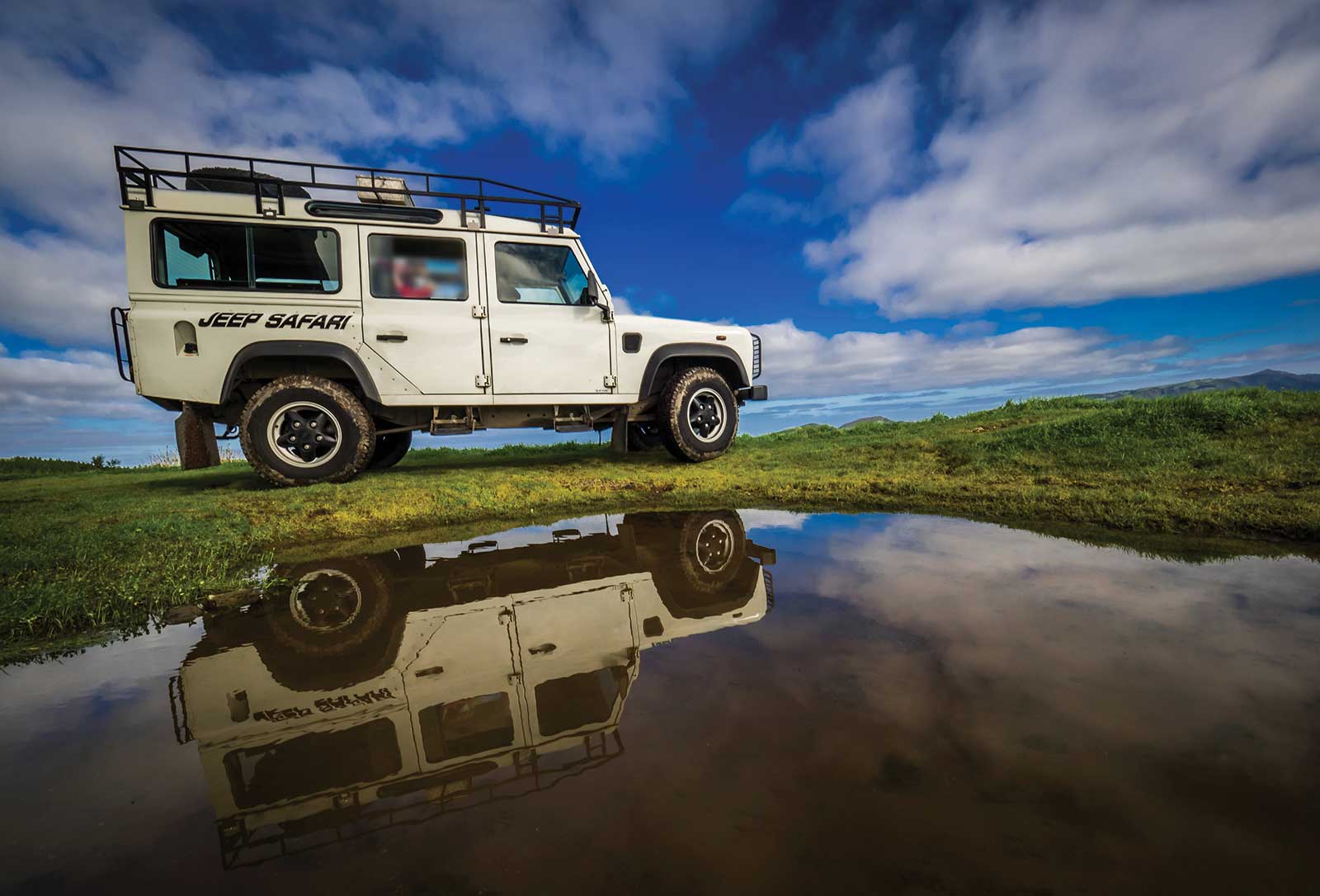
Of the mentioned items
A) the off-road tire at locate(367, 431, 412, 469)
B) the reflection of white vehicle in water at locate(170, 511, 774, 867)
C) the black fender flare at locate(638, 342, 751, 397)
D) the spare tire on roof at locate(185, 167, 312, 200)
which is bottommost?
the reflection of white vehicle in water at locate(170, 511, 774, 867)

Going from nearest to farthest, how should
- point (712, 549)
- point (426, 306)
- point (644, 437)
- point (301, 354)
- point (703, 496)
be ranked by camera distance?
point (712, 549)
point (703, 496)
point (301, 354)
point (426, 306)
point (644, 437)

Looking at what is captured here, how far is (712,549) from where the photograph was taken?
11.2 feet

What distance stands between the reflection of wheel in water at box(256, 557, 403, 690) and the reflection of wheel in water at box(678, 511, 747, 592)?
1.45 metres

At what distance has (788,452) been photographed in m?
7.05

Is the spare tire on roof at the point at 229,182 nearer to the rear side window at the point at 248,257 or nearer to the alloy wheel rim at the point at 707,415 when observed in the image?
the rear side window at the point at 248,257

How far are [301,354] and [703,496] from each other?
13.7 feet

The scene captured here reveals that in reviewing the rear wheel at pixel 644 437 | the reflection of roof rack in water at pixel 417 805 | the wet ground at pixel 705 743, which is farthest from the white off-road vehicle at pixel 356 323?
the reflection of roof rack in water at pixel 417 805

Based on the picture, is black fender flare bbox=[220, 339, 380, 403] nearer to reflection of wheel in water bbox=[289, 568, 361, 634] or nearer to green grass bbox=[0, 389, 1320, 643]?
green grass bbox=[0, 389, 1320, 643]

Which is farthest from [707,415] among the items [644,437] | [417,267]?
[417,267]

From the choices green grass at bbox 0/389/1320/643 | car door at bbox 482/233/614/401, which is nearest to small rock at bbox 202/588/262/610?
green grass at bbox 0/389/1320/643

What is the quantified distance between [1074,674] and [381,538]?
4045 millimetres

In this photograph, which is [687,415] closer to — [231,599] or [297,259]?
[297,259]

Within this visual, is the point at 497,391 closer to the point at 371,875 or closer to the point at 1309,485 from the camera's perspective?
the point at 371,875

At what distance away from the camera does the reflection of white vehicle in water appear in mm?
1347
